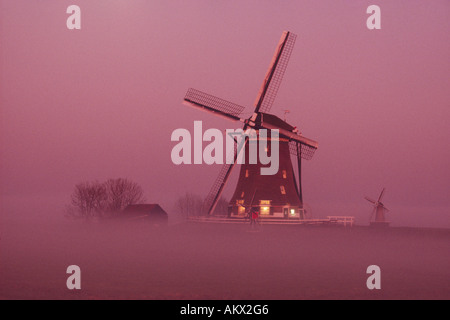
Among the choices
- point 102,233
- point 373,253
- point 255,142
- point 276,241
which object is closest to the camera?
point 373,253

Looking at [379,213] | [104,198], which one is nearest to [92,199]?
[104,198]

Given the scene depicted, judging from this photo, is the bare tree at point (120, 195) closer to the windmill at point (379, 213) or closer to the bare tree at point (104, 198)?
the bare tree at point (104, 198)

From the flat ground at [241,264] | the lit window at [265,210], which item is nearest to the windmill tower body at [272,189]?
the lit window at [265,210]

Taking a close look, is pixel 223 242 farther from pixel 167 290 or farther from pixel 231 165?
pixel 167 290

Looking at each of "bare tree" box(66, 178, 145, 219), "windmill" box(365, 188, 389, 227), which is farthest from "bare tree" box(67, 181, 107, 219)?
"windmill" box(365, 188, 389, 227)

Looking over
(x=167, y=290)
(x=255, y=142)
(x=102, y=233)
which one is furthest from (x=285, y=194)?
(x=167, y=290)

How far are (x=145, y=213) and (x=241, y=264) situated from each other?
29.5 metres

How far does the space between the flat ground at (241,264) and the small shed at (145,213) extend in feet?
22.0

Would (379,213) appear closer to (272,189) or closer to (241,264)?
(272,189)

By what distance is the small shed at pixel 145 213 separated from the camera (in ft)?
182

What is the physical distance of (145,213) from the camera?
2189 inches

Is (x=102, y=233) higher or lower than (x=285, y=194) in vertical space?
lower
